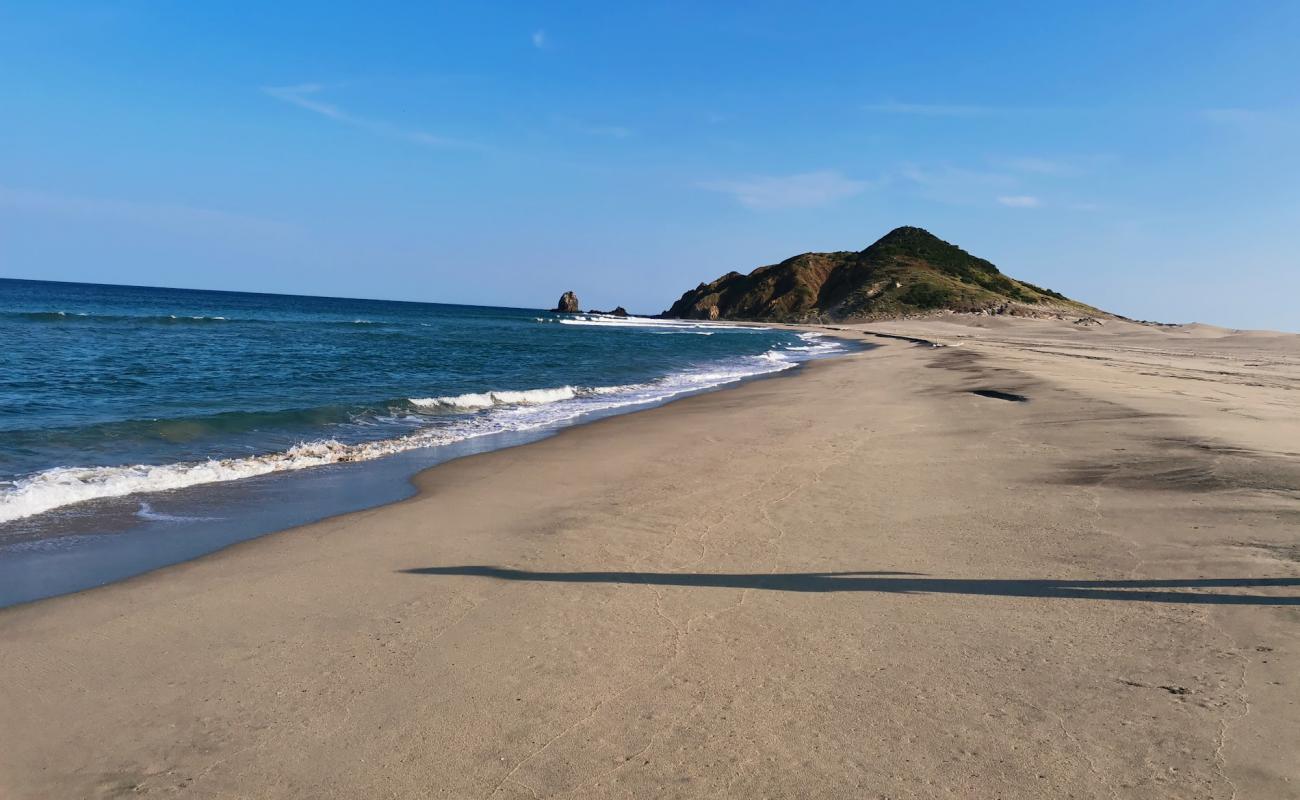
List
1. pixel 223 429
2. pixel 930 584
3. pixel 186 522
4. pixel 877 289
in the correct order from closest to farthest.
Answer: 1. pixel 930 584
2. pixel 186 522
3. pixel 223 429
4. pixel 877 289

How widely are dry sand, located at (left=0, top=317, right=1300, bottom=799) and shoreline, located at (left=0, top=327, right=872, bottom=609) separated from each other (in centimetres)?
47

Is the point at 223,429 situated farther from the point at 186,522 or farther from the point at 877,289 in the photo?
the point at 877,289

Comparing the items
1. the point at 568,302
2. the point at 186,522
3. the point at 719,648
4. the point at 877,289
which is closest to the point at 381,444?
the point at 186,522

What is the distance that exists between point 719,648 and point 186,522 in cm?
642

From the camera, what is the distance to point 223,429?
13727mm

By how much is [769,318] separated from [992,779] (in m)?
119

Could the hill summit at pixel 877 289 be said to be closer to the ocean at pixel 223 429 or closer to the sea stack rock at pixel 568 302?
the sea stack rock at pixel 568 302

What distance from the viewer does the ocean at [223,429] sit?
7699 millimetres

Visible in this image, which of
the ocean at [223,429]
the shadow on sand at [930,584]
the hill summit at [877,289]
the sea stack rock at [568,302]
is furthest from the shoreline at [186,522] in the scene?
the sea stack rock at [568,302]

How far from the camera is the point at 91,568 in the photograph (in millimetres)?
6574

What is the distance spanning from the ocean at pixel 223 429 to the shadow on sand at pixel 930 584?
3425mm

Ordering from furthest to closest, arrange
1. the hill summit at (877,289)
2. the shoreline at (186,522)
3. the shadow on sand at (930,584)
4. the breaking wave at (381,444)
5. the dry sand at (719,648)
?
the hill summit at (877,289), the breaking wave at (381,444), the shoreline at (186,522), the shadow on sand at (930,584), the dry sand at (719,648)

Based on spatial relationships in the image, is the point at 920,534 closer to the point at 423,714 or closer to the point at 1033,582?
the point at 1033,582

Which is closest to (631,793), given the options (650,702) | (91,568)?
(650,702)
